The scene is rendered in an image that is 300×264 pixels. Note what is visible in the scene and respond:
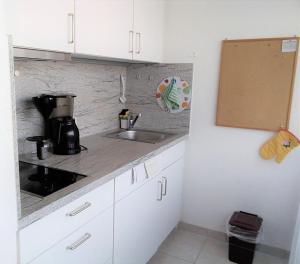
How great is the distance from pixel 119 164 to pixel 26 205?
23.9 inches

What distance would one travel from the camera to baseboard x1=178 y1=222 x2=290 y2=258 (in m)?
2.31

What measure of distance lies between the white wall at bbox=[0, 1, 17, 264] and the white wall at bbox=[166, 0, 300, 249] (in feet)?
5.97

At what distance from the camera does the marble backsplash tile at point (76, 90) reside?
170 cm

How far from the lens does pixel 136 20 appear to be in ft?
6.68

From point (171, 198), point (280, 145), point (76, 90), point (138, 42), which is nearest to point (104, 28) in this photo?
point (138, 42)

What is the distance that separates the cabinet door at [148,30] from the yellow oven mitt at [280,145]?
1.15 m

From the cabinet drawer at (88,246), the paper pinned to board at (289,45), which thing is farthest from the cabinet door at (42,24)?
the paper pinned to board at (289,45)

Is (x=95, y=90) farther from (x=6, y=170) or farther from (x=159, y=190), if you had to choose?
(x=6, y=170)

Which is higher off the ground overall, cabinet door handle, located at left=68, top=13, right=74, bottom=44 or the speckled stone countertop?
cabinet door handle, located at left=68, top=13, right=74, bottom=44

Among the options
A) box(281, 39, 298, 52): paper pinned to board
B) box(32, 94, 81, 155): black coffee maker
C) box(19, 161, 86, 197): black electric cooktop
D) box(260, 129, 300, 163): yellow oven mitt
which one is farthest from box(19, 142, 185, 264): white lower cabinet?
box(281, 39, 298, 52): paper pinned to board

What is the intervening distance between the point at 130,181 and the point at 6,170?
0.90 metres

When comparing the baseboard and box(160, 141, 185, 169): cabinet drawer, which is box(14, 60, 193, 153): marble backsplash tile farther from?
the baseboard

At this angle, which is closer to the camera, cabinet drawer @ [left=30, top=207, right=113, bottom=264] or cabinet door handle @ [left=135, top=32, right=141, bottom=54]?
cabinet drawer @ [left=30, top=207, right=113, bottom=264]

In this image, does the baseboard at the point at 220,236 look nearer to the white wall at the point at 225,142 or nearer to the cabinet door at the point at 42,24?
the white wall at the point at 225,142
